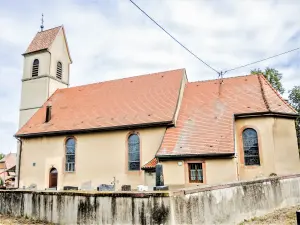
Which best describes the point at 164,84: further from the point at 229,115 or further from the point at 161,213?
the point at 161,213

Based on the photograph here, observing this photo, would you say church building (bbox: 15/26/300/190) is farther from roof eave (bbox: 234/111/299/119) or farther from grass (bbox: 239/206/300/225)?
grass (bbox: 239/206/300/225)

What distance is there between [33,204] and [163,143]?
830cm

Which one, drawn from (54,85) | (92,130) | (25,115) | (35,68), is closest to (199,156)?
(92,130)

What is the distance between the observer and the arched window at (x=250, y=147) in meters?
15.8

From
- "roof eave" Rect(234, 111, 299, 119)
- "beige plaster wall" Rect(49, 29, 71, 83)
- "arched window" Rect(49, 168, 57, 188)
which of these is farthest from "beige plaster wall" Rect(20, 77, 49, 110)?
"roof eave" Rect(234, 111, 299, 119)

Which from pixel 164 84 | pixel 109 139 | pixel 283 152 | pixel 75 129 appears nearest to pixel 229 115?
pixel 283 152

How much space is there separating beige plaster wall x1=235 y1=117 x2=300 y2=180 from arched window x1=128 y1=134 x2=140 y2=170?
19.2 ft

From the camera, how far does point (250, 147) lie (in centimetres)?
1594

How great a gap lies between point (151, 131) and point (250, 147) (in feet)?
18.9

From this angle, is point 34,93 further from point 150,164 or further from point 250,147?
point 250,147

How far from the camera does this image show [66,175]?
19.0 metres

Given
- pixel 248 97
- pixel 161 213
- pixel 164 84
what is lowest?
pixel 161 213

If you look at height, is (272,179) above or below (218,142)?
below

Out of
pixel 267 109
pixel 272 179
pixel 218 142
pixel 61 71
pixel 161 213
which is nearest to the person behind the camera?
pixel 161 213
